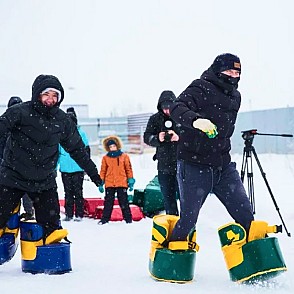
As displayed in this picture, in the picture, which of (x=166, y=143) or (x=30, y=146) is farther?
(x=166, y=143)

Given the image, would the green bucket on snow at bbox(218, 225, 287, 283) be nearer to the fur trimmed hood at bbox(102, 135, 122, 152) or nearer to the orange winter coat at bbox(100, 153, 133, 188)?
the orange winter coat at bbox(100, 153, 133, 188)

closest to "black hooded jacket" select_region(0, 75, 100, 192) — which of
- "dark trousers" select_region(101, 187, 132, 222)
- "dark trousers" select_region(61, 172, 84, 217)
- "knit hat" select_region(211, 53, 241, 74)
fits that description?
"knit hat" select_region(211, 53, 241, 74)

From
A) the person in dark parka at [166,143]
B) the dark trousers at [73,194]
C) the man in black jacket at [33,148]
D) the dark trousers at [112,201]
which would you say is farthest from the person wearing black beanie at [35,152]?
the dark trousers at [73,194]

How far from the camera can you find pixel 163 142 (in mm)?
6246

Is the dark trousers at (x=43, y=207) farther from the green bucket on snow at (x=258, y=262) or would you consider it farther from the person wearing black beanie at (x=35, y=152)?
the green bucket on snow at (x=258, y=262)

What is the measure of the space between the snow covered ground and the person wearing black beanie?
1.57 feet

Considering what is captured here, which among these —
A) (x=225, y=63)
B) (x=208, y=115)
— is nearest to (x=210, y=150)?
(x=208, y=115)

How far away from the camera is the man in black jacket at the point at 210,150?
3904 mm

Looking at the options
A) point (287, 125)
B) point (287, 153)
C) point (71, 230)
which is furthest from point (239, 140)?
point (71, 230)

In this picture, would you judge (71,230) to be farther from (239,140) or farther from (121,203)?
(239,140)

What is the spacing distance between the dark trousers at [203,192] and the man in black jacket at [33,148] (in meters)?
1.05

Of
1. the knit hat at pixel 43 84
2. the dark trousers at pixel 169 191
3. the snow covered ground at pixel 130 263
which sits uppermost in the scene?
the knit hat at pixel 43 84

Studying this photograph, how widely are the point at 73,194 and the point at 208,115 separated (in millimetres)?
4708

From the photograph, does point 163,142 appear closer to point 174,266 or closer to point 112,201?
point 112,201
